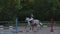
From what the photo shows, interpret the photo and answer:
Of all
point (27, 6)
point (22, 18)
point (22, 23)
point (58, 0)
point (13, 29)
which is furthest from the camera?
point (22, 18)

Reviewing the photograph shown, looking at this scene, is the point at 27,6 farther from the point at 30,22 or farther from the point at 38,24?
the point at 38,24

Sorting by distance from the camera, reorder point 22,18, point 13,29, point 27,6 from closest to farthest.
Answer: point 27,6
point 13,29
point 22,18

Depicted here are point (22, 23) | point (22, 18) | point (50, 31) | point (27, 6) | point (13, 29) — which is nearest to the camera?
point (27, 6)

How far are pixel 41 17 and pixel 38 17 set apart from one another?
9.1 inches

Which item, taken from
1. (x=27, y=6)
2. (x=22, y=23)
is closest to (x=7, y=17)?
(x=22, y=23)

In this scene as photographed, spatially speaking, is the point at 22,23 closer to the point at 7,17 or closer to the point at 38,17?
the point at 7,17

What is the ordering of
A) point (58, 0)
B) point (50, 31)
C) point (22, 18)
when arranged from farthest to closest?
1. point (22, 18)
2. point (50, 31)
3. point (58, 0)

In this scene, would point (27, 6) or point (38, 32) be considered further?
point (38, 32)

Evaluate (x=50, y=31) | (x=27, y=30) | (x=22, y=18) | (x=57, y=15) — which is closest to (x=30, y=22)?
(x=27, y=30)

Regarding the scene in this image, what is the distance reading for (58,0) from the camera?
14.9 ft

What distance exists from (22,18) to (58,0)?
773 cm

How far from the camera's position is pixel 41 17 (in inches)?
501

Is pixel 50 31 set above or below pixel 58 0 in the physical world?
below

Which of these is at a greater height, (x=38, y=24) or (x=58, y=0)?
(x=58, y=0)
